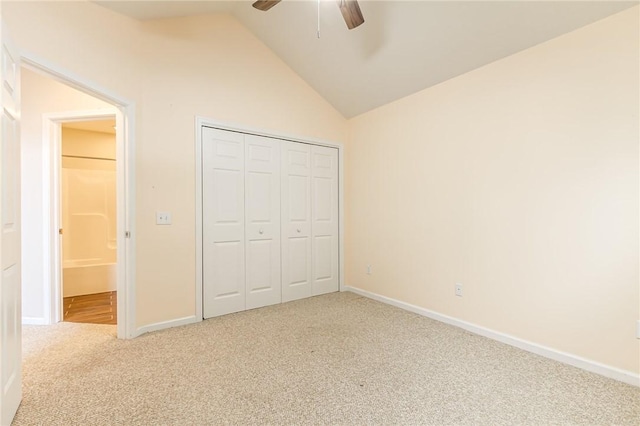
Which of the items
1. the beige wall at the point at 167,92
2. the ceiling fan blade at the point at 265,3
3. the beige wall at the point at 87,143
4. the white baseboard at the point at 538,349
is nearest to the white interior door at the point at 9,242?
the beige wall at the point at 167,92

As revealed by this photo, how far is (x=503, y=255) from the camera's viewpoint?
2.52m

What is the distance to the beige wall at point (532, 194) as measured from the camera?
1937 millimetres

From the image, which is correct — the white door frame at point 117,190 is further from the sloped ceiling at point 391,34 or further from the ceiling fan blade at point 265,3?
the ceiling fan blade at point 265,3

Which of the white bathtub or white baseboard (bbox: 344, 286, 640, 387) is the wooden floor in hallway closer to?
the white bathtub

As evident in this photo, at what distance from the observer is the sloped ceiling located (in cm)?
216

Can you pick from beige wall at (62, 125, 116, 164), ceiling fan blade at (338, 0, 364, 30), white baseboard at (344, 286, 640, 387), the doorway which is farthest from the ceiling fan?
beige wall at (62, 125, 116, 164)

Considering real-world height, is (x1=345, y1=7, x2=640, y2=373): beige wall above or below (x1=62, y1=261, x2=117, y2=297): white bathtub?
above

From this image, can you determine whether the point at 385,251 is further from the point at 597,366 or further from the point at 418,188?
the point at 597,366

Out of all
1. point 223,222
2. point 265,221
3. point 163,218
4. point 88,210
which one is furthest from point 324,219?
point 88,210

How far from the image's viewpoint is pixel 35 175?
2992mm

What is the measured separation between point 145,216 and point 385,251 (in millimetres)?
2586

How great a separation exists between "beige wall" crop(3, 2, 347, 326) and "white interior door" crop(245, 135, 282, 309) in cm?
31

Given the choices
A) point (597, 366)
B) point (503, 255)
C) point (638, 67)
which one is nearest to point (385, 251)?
point (503, 255)

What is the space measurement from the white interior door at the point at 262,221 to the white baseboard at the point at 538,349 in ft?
5.06
